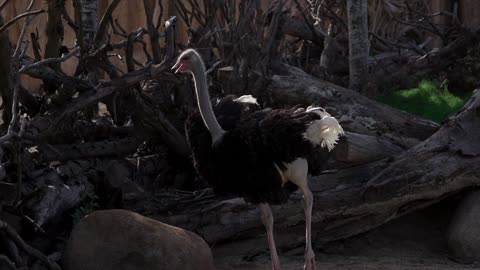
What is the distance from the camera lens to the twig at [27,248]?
16.9 ft

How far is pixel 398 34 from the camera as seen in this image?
43.3 ft

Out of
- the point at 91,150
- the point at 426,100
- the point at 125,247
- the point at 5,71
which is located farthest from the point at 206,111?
the point at 426,100

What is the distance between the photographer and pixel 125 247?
544 cm

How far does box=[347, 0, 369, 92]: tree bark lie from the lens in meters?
9.84

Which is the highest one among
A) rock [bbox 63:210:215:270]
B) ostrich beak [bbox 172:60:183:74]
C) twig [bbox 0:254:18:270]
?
ostrich beak [bbox 172:60:183:74]

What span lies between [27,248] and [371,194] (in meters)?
2.56

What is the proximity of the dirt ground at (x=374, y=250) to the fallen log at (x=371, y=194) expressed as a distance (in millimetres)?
112

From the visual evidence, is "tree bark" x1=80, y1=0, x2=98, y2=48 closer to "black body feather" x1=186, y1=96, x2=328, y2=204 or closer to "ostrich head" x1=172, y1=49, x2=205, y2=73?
"ostrich head" x1=172, y1=49, x2=205, y2=73

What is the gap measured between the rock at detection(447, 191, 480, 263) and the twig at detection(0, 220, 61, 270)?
113 inches

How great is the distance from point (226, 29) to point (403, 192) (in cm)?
257

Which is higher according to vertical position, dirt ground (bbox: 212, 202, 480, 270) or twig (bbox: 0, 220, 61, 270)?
twig (bbox: 0, 220, 61, 270)

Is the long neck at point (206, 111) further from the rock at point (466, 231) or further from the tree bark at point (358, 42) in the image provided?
the tree bark at point (358, 42)

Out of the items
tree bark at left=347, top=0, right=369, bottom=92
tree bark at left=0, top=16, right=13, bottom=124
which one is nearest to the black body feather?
tree bark at left=0, top=16, right=13, bottom=124

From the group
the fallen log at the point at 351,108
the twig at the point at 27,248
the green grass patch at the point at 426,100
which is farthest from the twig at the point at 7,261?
the green grass patch at the point at 426,100
